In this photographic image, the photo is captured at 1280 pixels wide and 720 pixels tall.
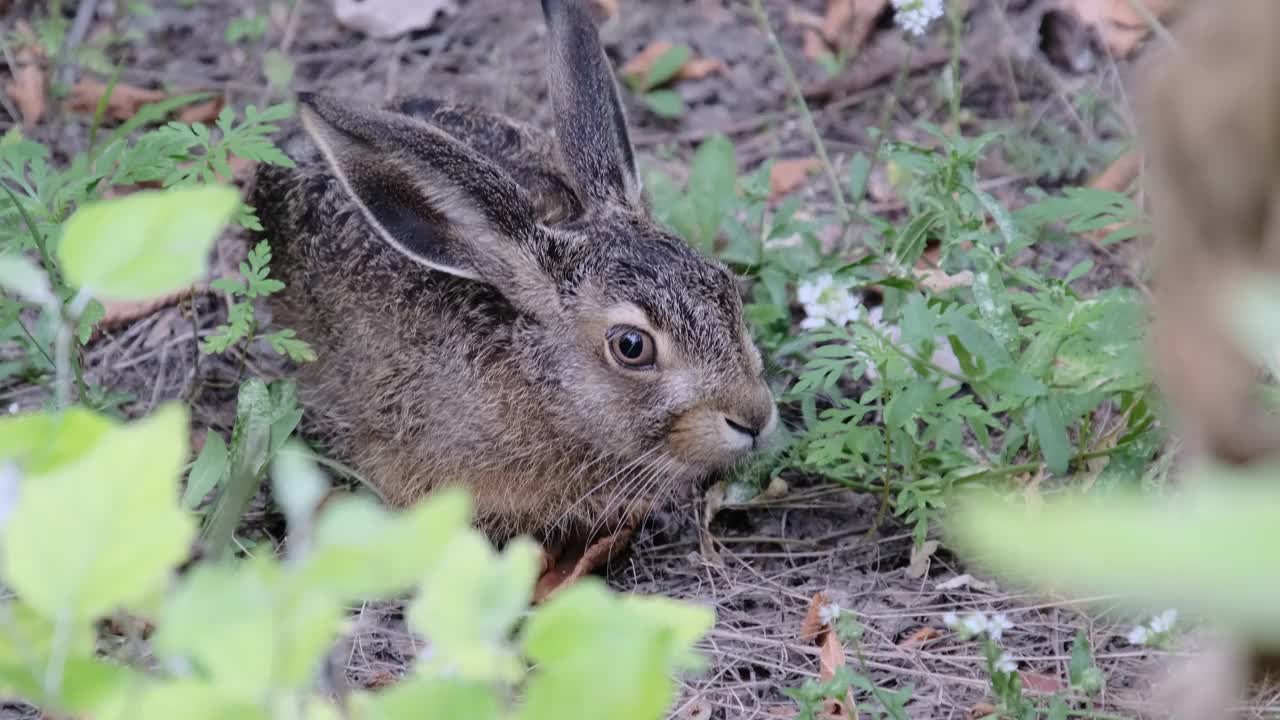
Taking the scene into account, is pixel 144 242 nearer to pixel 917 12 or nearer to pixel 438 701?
pixel 438 701

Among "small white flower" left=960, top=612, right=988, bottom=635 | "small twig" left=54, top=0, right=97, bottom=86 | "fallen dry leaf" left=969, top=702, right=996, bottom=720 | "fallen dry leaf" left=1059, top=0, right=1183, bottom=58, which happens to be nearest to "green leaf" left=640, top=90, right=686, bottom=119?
"fallen dry leaf" left=1059, top=0, right=1183, bottom=58

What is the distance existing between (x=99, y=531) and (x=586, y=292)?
2.87 meters

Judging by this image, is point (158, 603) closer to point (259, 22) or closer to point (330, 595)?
point (330, 595)

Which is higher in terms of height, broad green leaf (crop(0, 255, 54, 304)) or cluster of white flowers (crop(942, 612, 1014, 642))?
broad green leaf (crop(0, 255, 54, 304))

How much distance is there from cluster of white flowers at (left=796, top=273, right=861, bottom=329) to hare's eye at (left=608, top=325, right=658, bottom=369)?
47 cm

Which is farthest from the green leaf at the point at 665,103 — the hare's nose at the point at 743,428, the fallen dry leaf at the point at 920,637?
the fallen dry leaf at the point at 920,637

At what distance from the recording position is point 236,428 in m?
4.51

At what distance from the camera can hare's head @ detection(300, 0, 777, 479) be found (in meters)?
4.16

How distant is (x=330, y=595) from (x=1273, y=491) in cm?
96

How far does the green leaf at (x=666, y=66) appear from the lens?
659cm

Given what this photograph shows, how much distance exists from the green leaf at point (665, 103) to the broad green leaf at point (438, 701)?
16.7ft

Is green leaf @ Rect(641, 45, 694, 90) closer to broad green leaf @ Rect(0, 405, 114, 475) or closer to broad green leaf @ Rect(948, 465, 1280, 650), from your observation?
broad green leaf @ Rect(0, 405, 114, 475)

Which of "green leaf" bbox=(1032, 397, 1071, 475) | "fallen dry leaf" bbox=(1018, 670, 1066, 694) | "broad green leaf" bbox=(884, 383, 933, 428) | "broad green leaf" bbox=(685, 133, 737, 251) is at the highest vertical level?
"green leaf" bbox=(1032, 397, 1071, 475)

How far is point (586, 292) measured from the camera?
435 cm
